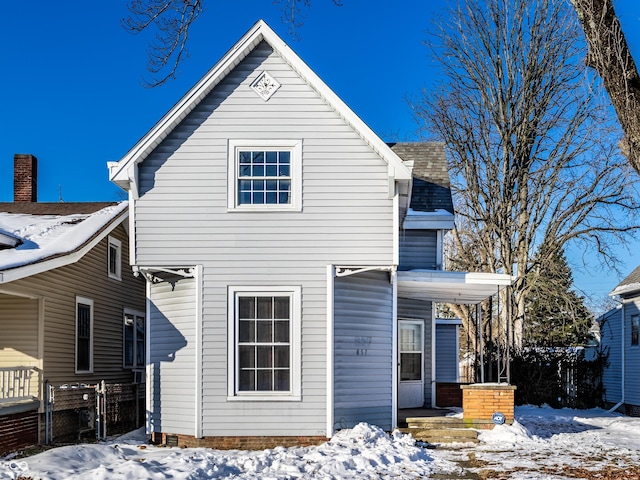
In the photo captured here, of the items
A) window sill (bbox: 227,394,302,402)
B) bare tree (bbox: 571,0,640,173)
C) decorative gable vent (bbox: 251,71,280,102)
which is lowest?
window sill (bbox: 227,394,302,402)

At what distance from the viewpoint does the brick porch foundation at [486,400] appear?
44.1 feet

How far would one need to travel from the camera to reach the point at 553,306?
3156cm

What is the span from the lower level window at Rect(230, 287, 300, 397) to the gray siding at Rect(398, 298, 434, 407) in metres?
4.76

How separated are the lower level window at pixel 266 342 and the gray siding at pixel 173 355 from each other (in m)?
0.79

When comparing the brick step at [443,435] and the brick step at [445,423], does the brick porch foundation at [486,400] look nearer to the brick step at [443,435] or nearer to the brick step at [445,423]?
the brick step at [445,423]

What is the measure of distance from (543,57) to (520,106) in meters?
1.82

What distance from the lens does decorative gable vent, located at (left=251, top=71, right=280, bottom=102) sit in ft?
41.9

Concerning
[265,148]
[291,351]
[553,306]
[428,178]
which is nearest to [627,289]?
[428,178]

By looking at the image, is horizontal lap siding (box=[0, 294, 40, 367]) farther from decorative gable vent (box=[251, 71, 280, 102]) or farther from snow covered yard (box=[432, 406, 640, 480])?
snow covered yard (box=[432, 406, 640, 480])

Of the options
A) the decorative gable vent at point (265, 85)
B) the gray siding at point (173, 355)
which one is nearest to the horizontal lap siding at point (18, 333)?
the gray siding at point (173, 355)

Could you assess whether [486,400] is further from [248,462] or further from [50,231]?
[50,231]

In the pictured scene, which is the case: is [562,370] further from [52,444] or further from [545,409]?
[52,444]

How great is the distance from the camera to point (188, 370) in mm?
12523

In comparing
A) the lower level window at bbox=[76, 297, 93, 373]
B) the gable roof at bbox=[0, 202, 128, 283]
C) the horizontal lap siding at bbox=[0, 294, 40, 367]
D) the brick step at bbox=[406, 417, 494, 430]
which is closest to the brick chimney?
the gable roof at bbox=[0, 202, 128, 283]
